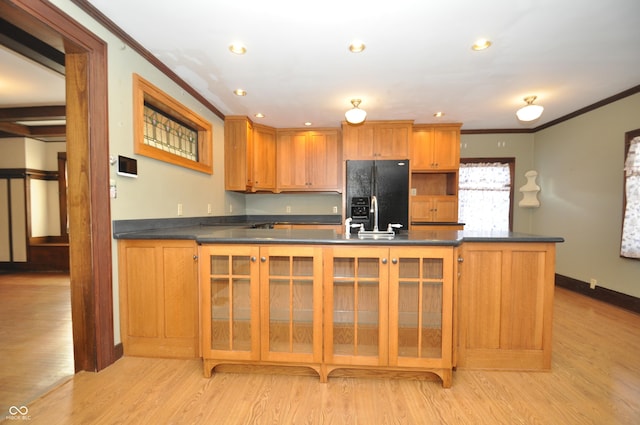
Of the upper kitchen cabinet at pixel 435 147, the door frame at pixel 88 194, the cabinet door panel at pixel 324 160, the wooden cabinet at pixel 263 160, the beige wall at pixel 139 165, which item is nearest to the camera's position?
the door frame at pixel 88 194

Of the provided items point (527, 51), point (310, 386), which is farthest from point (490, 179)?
point (310, 386)

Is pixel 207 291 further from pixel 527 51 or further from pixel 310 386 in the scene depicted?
pixel 527 51

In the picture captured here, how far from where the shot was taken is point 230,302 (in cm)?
184

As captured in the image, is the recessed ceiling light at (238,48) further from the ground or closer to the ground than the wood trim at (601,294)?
further from the ground

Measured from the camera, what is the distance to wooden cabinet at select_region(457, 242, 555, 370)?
75.4 inches

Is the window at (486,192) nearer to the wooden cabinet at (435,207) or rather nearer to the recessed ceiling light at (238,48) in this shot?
the wooden cabinet at (435,207)

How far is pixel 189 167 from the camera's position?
303cm

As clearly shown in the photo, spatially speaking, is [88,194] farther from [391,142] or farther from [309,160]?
[391,142]

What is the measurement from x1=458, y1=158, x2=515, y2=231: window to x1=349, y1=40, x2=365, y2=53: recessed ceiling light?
3.33m

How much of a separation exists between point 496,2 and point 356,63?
3.60 ft

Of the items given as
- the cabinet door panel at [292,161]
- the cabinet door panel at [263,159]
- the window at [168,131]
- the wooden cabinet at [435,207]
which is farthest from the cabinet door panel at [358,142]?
the window at [168,131]

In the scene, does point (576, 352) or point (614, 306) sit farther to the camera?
point (614, 306)

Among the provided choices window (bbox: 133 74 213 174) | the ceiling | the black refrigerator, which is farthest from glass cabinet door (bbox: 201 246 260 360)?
the black refrigerator

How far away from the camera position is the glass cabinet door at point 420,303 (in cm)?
173
